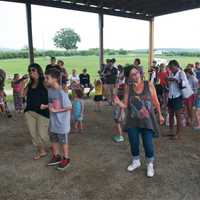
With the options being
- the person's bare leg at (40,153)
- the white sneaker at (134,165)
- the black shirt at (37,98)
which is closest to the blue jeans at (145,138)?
the white sneaker at (134,165)

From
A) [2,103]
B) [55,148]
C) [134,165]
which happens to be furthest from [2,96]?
[134,165]

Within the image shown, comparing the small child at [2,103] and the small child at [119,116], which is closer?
the small child at [119,116]

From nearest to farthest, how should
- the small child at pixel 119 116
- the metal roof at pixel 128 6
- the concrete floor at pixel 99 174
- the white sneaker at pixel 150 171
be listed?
the concrete floor at pixel 99 174 < the white sneaker at pixel 150 171 < the small child at pixel 119 116 < the metal roof at pixel 128 6

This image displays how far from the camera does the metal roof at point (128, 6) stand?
1090cm

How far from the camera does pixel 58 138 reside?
404 cm

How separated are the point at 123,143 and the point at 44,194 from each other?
2.26 metres

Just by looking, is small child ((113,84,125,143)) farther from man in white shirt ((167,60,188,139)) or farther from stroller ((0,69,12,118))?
stroller ((0,69,12,118))

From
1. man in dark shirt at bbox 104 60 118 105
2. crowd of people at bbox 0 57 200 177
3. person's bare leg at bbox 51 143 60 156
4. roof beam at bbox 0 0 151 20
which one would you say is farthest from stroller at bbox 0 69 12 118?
roof beam at bbox 0 0 151 20

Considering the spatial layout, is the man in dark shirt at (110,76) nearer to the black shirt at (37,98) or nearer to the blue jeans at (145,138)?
the black shirt at (37,98)

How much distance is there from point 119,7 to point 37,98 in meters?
9.51

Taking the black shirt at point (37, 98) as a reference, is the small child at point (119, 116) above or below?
below

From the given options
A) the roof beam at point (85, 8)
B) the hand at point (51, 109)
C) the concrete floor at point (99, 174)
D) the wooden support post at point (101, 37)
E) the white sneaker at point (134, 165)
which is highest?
the roof beam at point (85, 8)

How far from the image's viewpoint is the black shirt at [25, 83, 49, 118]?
161 inches

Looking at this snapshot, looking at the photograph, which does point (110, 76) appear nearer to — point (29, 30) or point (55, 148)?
point (29, 30)
